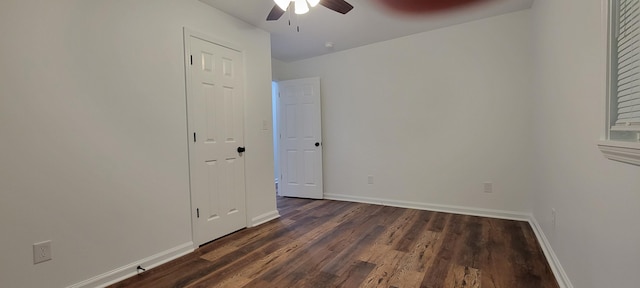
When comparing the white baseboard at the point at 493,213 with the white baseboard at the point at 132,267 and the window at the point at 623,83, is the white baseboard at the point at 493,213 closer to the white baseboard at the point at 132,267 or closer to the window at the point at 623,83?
the window at the point at 623,83

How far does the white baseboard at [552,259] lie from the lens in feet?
5.99

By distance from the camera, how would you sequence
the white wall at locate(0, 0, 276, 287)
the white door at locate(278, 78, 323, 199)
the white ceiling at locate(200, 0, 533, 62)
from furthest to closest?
the white door at locate(278, 78, 323, 199)
the white ceiling at locate(200, 0, 533, 62)
the white wall at locate(0, 0, 276, 287)

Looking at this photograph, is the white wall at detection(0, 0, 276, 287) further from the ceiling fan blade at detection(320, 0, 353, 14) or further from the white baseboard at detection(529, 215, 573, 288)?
the white baseboard at detection(529, 215, 573, 288)

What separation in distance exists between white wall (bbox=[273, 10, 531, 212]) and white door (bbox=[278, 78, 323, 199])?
0.18 m

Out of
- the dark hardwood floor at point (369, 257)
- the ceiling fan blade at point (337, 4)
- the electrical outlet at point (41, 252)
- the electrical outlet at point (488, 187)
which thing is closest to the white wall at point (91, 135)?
the electrical outlet at point (41, 252)

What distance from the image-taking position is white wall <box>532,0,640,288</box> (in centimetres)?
112

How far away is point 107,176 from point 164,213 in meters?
0.56

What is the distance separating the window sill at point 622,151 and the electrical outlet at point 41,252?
3.01 m

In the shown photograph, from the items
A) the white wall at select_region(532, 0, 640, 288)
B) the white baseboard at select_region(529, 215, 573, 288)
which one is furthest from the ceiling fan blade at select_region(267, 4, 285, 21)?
the white baseboard at select_region(529, 215, 573, 288)

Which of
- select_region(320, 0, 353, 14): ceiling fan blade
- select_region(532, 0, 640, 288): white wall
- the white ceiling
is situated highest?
the white ceiling

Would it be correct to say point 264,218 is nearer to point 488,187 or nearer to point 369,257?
point 369,257

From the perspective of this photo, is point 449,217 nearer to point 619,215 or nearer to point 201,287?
point 619,215

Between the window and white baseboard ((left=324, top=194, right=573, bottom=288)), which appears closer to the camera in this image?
the window

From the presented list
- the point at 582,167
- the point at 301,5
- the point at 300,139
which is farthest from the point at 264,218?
the point at 582,167
